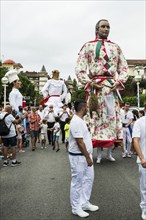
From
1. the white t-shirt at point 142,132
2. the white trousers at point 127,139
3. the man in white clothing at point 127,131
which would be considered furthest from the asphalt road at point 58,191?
the white trousers at point 127,139

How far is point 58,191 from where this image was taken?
5.13 metres

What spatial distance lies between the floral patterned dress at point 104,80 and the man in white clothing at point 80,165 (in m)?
2.38

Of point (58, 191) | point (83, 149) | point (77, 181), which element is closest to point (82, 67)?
point (58, 191)

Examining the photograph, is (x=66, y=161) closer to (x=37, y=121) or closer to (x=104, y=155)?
(x=104, y=155)

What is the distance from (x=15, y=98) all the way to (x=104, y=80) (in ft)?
11.3

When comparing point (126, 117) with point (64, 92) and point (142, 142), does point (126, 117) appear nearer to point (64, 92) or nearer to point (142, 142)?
point (64, 92)

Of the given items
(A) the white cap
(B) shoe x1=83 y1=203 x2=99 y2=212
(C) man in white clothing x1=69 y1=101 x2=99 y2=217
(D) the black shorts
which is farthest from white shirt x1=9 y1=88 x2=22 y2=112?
(B) shoe x1=83 y1=203 x2=99 y2=212

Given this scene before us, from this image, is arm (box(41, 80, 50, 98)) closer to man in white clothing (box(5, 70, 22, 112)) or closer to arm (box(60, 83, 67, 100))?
arm (box(60, 83, 67, 100))

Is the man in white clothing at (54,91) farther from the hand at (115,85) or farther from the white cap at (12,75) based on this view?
the hand at (115,85)

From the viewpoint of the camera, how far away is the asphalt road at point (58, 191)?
4148 mm

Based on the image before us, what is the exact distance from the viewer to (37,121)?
11.1 metres

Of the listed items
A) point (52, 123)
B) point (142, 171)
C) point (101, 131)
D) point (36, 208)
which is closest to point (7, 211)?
point (36, 208)

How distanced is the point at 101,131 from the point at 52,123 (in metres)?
5.35

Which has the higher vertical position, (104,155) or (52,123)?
(52,123)
